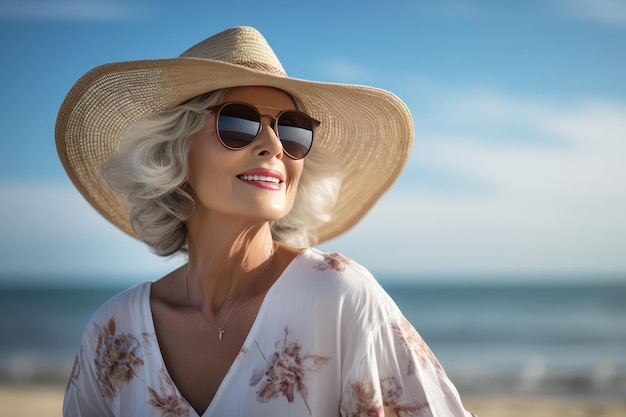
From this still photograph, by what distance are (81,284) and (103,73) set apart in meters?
58.1

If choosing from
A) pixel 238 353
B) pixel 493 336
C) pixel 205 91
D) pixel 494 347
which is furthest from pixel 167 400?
pixel 493 336

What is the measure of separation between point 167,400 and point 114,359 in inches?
13.9

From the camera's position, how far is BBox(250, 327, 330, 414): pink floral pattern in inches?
90.2

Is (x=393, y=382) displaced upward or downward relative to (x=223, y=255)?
downward

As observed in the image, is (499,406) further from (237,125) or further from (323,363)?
(237,125)

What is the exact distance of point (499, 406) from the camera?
1009 centimetres

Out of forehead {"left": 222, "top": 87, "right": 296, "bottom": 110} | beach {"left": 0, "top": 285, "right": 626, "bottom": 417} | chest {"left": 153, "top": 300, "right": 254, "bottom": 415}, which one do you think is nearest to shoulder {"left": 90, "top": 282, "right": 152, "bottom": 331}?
chest {"left": 153, "top": 300, "right": 254, "bottom": 415}

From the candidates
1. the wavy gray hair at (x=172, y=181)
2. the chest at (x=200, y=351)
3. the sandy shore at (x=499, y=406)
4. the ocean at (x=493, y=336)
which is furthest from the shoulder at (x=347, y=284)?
the ocean at (x=493, y=336)

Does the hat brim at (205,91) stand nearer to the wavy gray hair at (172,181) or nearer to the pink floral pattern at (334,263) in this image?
the wavy gray hair at (172,181)

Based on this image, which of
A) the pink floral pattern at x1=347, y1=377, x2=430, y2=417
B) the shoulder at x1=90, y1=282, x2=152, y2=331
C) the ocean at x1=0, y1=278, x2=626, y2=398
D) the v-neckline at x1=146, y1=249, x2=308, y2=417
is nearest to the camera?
the pink floral pattern at x1=347, y1=377, x2=430, y2=417

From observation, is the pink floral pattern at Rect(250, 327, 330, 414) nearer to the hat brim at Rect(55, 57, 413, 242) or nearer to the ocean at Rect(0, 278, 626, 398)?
the hat brim at Rect(55, 57, 413, 242)

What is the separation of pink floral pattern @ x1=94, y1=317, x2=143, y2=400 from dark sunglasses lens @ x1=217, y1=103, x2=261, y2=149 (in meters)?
0.90

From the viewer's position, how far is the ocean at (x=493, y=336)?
13961 millimetres

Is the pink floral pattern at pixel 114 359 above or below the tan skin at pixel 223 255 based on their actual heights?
below
